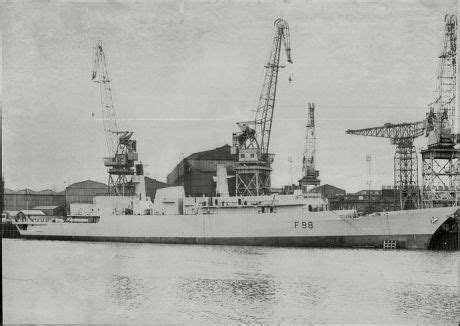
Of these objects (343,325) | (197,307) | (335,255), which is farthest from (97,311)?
(335,255)

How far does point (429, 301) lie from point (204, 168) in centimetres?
3184

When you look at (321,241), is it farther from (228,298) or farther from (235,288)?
(228,298)

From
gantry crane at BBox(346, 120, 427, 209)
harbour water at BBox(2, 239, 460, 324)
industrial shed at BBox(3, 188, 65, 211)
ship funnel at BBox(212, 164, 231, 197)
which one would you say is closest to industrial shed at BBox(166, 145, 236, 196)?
ship funnel at BBox(212, 164, 231, 197)

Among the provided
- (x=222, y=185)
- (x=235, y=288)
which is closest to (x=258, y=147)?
(x=222, y=185)

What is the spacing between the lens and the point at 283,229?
114 ft

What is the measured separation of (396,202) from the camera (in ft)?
174

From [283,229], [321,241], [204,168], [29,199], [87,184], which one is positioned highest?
[204,168]

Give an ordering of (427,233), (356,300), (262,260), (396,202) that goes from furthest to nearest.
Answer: (396,202), (427,233), (262,260), (356,300)

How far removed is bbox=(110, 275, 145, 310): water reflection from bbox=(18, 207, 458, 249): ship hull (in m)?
15.4

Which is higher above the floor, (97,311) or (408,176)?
(408,176)

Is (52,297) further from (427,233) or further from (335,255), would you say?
(427,233)

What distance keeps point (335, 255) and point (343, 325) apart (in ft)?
46.9

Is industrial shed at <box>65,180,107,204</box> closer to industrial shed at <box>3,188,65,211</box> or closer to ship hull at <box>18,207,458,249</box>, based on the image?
industrial shed at <box>3,188,65,211</box>

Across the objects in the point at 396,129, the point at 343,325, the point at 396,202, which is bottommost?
the point at 343,325
